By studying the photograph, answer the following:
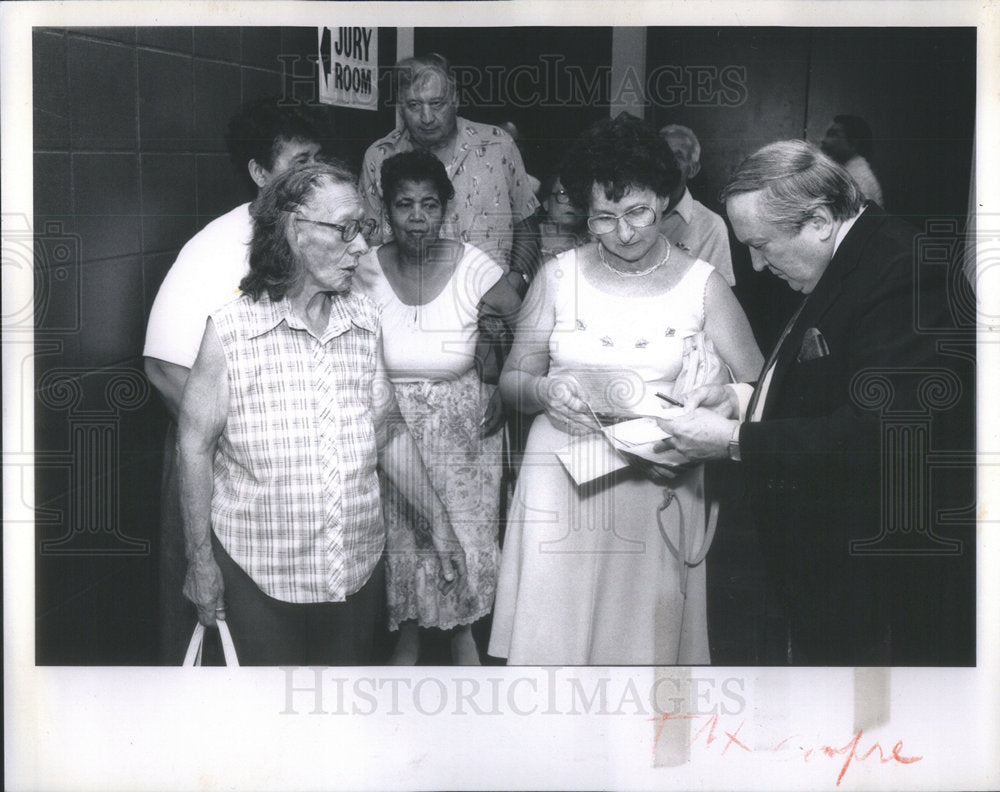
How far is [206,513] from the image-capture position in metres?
3.46

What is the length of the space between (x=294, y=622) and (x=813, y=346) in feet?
5.06

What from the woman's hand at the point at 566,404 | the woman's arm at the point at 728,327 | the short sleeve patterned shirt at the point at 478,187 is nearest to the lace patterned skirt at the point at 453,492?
the woman's hand at the point at 566,404

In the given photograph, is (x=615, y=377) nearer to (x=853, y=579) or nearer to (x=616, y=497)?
(x=616, y=497)

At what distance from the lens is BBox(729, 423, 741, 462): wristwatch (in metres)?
3.43

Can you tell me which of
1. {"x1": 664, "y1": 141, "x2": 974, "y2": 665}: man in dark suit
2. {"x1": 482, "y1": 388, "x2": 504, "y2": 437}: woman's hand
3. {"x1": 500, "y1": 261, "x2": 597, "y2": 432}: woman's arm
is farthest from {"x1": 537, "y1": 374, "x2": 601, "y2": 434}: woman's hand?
{"x1": 664, "y1": 141, "x2": 974, "y2": 665}: man in dark suit

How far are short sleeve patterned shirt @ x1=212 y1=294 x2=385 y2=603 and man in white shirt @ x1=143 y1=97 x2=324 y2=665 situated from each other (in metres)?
0.08

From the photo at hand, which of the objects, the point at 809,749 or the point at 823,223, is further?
the point at 809,749

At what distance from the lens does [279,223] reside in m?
3.43

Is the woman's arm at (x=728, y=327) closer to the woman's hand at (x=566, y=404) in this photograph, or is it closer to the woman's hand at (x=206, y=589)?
the woman's hand at (x=566, y=404)

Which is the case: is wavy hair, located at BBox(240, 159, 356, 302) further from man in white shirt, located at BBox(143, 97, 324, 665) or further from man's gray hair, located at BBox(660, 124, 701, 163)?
man's gray hair, located at BBox(660, 124, 701, 163)

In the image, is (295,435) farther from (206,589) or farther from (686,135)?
(686,135)

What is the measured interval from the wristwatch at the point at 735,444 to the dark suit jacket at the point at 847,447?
0.02 m

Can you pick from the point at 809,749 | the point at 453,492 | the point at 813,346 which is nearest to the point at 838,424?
the point at 813,346

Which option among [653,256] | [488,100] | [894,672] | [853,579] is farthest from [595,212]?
[894,672]
